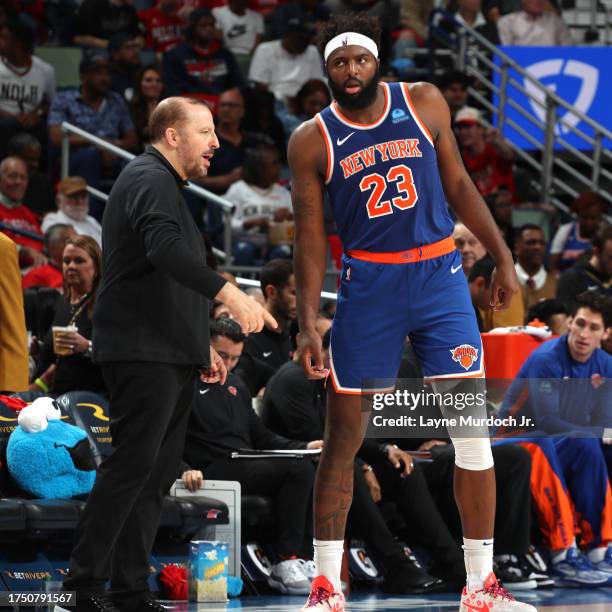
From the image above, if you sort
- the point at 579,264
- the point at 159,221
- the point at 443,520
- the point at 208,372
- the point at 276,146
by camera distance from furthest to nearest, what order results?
the point at 276,146 → the point at 579,264 → the point at 443,520 → the point at 208,372 → the point at 159,221

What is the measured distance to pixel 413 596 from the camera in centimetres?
673

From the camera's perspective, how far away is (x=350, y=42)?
4.86 metres

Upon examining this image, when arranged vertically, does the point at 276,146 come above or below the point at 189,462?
above

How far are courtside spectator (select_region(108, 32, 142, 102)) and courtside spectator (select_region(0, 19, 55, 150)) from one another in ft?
2.26

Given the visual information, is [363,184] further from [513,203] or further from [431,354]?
[513,203]

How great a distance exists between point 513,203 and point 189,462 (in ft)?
21.4

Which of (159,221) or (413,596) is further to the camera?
(413,596)

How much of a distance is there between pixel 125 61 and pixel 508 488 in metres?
6.57

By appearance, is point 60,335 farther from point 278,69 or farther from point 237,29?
point 237,29

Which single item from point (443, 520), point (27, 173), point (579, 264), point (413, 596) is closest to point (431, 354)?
point (413, 596)

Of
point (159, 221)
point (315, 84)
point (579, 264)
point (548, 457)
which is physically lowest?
point (548, 457)

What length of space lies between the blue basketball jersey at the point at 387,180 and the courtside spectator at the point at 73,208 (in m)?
5.28

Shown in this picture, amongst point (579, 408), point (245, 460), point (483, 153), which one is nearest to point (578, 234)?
point (483, 153)

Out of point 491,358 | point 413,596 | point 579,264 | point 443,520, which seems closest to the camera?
point 413,596
